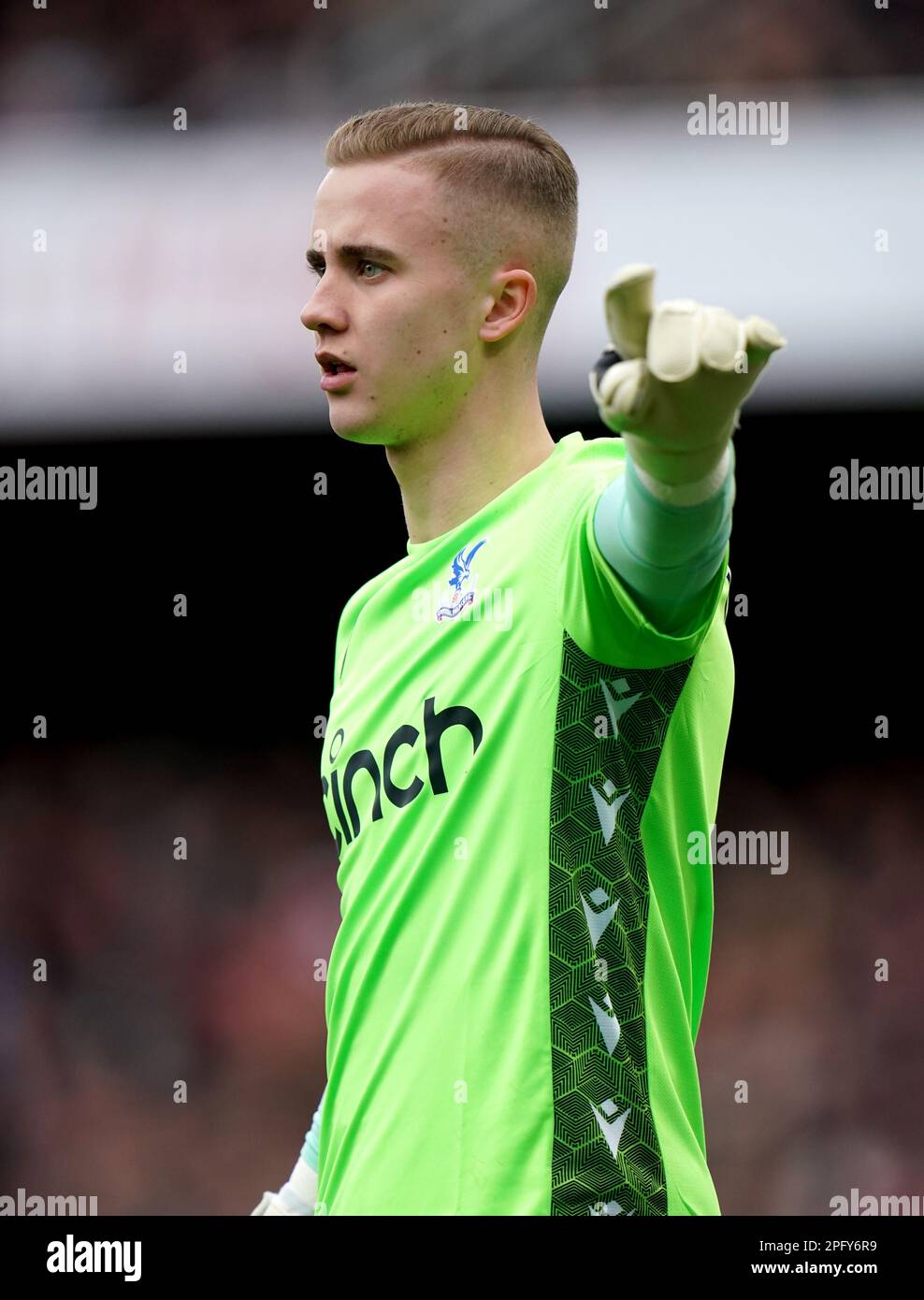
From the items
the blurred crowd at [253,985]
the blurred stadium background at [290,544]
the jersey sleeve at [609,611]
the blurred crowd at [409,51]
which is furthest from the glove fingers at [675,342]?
the blurred crowd at [253,985]

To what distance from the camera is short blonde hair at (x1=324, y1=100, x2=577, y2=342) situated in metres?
2.44

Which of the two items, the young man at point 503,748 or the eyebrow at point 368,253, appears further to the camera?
the eyebrow at point 368,253

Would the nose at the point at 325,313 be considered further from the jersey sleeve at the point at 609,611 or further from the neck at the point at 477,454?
the jersey sleeve at the point at 609,611

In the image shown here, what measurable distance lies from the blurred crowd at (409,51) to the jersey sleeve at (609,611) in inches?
167

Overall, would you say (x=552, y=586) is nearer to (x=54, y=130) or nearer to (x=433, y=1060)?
(x=433, y=1060)

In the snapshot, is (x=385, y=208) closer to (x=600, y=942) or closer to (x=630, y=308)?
(x=630, y=308)

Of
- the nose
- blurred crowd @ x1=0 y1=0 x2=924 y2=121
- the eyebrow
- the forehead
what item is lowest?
the nose

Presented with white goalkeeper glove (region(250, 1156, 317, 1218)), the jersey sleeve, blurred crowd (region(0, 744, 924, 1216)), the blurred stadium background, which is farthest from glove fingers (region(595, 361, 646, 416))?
blurred crowd (region(0, 744, 924, 1216))

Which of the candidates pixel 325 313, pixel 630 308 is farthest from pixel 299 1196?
pixel 630 308

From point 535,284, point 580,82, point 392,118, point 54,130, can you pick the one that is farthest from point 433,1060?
point 54,130

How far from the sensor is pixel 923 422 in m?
5.60

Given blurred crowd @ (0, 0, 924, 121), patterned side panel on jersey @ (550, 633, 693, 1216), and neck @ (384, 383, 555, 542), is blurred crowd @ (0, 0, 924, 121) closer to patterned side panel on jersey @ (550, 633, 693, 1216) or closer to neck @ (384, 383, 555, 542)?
neck @ (384, 383, 555, 542)

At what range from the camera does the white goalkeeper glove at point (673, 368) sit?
61.5 inches

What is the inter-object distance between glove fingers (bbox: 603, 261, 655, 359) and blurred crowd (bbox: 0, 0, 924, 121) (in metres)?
4.53
